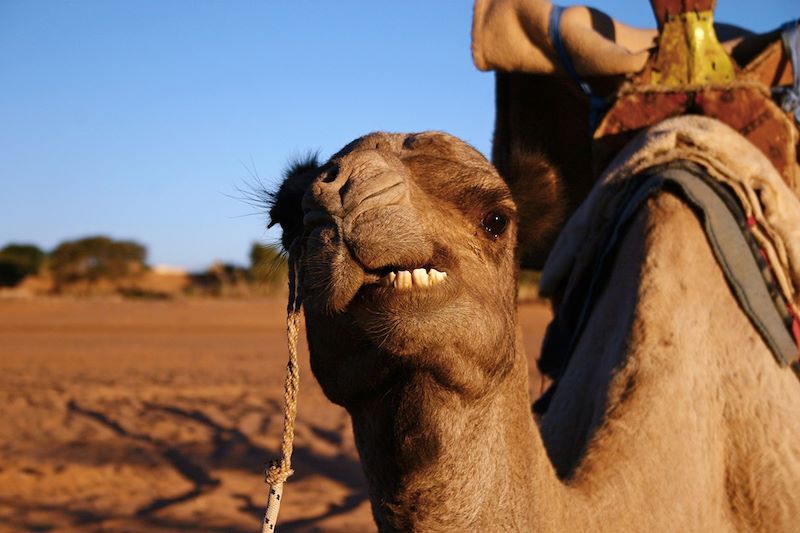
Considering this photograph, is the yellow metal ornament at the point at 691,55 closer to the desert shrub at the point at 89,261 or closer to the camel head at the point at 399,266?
the camel head at the point at 399,266

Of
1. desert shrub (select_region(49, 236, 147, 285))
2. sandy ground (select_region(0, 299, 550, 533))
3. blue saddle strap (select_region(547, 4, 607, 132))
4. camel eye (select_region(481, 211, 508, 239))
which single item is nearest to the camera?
camel eye (select_region(481, 211, 508, 239))

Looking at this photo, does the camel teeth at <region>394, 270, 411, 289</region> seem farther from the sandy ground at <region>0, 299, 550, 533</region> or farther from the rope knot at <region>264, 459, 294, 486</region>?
the sandy ground at <region>0, 299, 550, 533</region>

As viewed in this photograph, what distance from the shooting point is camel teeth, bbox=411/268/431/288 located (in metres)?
1.76

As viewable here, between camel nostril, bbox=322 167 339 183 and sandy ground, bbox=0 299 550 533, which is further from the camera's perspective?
sandy ground, bbox=0 299 550 533

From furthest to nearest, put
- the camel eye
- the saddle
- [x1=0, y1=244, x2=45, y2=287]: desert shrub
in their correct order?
1. [x1=0, y1=244, x2=45, y2=287]: desert shrub
2. the saddle
3. the camel eye

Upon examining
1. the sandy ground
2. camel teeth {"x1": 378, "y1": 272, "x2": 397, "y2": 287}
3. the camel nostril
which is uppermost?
the camel nostril

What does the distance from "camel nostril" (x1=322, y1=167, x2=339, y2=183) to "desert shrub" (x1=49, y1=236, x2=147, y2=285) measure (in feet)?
155

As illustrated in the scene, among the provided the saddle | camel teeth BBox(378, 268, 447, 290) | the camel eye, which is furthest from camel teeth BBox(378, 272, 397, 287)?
the saddle

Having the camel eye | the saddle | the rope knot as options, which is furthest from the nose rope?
the saddle

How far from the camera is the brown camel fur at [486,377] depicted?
1.76 meters

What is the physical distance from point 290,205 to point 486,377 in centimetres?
60

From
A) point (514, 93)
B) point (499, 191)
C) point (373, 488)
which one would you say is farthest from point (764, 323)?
point (514, 93)

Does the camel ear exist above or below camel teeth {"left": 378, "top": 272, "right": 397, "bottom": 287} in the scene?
above

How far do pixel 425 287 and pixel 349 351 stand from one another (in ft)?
0.80
